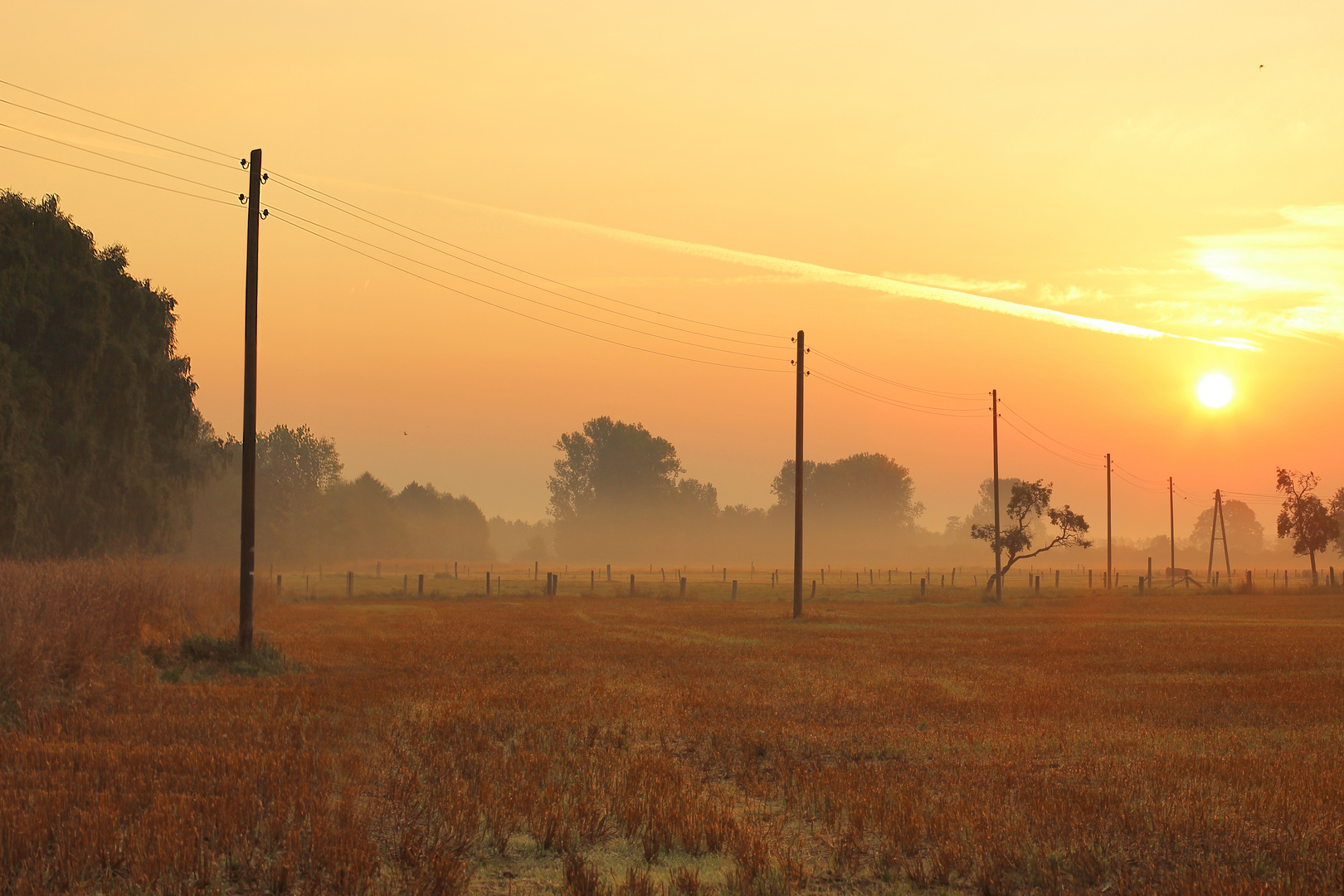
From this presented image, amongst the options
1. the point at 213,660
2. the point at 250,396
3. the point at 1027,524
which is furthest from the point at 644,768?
the point at 1027,524

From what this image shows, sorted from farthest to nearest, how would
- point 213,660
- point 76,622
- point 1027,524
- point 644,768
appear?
point 1027,524
point 213,660
point 76,622
point 644,768

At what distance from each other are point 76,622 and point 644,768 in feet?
39.4

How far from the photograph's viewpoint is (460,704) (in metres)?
17.0

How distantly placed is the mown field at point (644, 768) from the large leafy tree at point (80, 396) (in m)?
19.4

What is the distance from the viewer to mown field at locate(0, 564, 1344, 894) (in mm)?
8078

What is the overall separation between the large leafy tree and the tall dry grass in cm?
1458

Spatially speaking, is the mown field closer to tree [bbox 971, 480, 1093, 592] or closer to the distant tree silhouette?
tree [bbox 971, 480, 1093, 592]

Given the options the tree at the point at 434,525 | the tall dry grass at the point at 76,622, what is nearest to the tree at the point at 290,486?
the tree at the point at 434,525

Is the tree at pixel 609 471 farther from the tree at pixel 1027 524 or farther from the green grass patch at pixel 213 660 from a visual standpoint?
the green grass patch at pixel 213 660

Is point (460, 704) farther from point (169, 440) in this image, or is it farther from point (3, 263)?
point (169, 440)

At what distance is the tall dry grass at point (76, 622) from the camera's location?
15.8 meters

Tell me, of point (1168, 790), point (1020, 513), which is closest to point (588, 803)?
point (1168, 790)

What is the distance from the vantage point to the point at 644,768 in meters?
11.8

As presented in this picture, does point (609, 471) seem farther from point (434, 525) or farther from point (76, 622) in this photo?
point (76, 622)
